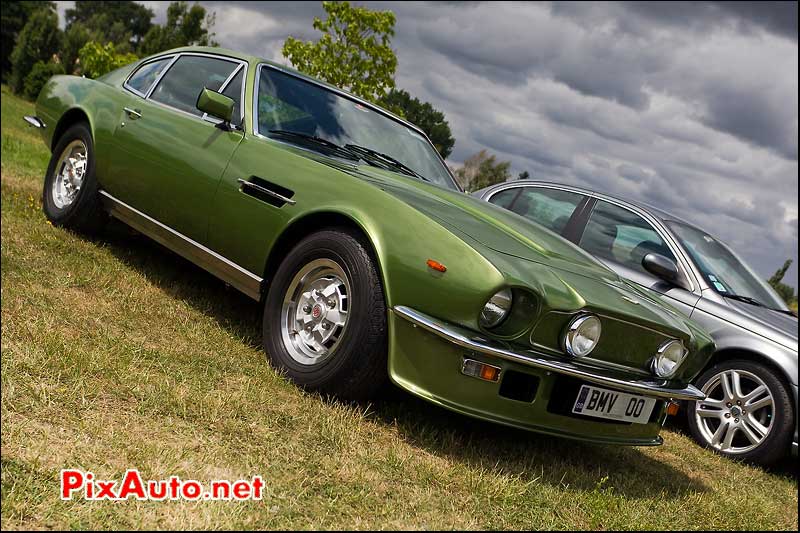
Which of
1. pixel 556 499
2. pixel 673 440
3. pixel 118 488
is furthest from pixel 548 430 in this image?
pixel 673 440

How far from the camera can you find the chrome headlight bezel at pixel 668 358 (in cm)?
352

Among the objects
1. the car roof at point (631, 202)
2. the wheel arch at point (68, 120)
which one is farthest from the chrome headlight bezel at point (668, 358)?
the wheel arch at point (68, 120)

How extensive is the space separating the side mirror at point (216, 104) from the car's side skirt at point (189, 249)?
0.75 meters

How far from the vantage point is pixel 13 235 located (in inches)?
201

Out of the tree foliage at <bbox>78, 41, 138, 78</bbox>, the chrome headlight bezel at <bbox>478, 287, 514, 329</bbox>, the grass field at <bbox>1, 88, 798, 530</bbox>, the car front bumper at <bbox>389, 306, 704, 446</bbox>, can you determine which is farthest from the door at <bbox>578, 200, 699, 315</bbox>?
the tree foliage at <bbox>78, 41, 138, 78</bbox>

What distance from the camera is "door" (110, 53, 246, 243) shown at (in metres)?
4.35

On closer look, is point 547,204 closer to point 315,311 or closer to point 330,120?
point 330,120

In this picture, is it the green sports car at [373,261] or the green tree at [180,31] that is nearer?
the green sports car at [373,261]

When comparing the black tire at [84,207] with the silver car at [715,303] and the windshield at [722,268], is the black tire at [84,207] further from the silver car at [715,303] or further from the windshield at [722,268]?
the windshield at [722,268]


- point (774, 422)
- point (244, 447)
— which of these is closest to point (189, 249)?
point (244, 447)

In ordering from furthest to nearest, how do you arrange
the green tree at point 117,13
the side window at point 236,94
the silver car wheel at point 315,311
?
the green tree at point 117,13, the side window at point 236,94, the silver car wheel at point 315,311

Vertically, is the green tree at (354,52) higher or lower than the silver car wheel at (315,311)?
higher

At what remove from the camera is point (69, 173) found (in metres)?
5.66

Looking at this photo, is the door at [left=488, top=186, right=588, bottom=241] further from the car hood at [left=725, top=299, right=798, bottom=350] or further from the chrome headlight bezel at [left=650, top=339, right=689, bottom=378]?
the chrome headlight bezel at [left=650, top=339, right=689, bottom=378]
